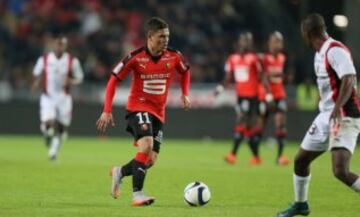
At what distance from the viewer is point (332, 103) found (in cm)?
979

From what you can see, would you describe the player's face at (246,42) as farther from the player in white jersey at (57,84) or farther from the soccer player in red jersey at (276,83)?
the player in white jersey at (57,84)

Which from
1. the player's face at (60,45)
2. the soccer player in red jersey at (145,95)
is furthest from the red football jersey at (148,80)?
the player's face at (60,45)

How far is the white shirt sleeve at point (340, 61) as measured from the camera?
9.52 metres

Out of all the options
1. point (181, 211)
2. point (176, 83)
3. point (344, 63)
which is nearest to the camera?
point (344, 63)

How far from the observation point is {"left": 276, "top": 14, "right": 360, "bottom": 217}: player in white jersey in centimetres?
956

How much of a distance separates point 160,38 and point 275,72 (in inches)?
355

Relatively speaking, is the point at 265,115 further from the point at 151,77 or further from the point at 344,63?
the point at 344,63

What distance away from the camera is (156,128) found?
38.7 feet

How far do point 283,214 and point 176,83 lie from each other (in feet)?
63.0

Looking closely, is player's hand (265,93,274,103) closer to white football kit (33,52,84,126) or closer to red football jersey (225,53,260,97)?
red football jersey (225,53,260,97)

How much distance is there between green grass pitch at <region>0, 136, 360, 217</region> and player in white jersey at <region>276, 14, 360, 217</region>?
83cm

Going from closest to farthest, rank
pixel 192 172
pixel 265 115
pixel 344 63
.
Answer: pixel 344 63, pixel 192 172, pixel 265 115

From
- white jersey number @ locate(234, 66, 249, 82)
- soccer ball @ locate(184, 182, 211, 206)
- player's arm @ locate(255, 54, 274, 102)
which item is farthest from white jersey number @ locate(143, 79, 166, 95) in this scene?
white jersey number @ locate(234, 66, 249, 82)

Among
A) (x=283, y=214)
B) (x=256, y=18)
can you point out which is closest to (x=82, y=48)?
(x=256, y=18)
